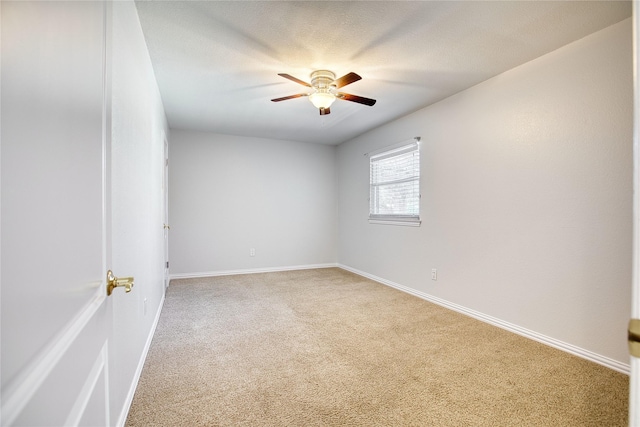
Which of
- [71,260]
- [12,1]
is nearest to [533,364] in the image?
[71,260]

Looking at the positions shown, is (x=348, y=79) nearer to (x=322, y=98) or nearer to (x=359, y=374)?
(x=322, y=98)

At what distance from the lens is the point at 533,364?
84.9 inches

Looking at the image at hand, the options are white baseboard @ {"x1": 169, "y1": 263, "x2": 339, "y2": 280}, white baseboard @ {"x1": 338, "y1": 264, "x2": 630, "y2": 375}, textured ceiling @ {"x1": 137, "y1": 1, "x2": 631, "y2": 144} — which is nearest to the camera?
textured ceiling @ {"x1": 137, "y1": 1, "x2": 631, "y2": 144}

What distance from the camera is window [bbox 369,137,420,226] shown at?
13.0 ft

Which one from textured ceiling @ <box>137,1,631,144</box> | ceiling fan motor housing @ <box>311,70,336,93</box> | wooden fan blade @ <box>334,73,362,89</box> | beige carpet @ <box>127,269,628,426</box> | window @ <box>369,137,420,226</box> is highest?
textured ceiling @ <box>137,1,631,144</box>

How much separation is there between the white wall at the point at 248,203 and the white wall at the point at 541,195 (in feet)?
7.82

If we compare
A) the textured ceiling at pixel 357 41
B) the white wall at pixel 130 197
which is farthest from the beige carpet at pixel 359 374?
the textured ceiling at pixel 357 41

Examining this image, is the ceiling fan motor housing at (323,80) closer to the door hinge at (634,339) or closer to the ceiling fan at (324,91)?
the ceiling fan at (324,91)

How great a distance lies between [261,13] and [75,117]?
180 cm

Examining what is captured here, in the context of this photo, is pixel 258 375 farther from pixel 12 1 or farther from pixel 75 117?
pixel 12 1

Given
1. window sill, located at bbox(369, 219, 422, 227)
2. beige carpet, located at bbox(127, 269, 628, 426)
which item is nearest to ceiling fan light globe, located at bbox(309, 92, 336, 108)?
window sill, located at bbox(369, 219, 422, 227)

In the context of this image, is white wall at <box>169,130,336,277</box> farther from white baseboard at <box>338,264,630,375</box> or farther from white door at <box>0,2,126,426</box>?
white door at <box>0,2,126,426</box>

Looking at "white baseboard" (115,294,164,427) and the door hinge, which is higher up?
the door hinge

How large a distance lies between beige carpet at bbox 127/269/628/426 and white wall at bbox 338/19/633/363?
354 millimetres
